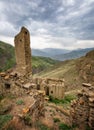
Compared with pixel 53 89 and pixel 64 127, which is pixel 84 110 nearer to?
pixel 64 127

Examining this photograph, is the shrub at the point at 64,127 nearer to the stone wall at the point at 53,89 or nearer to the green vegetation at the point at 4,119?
the green vegetation at the point at 4,119

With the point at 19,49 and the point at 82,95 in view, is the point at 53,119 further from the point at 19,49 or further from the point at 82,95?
the point at 19,49

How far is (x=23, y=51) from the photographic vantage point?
50.9 ft

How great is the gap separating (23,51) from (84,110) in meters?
10.1

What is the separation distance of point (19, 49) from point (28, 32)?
2.23 m

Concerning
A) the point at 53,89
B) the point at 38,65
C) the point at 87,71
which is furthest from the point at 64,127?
the point at 38,65

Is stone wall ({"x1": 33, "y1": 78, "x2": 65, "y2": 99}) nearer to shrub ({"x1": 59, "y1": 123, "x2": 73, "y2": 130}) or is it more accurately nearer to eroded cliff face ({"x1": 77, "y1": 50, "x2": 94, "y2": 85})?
shrub ({"x1": 59, "y1": 123, "x2": 73, "y2": 130})

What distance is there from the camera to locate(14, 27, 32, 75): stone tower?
15348mm

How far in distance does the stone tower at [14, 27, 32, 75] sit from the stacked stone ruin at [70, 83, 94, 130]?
8.66 metres

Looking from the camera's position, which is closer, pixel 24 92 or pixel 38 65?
pixel 24 92

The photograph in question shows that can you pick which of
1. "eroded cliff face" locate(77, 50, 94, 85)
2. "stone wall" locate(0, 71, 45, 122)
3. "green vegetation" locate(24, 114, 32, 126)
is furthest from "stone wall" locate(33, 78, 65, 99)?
"eroded cliff face" locate(77, 50, 94, 85)

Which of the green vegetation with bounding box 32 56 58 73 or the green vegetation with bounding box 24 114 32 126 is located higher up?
the green vegetation with bounding box 24 114 32 126

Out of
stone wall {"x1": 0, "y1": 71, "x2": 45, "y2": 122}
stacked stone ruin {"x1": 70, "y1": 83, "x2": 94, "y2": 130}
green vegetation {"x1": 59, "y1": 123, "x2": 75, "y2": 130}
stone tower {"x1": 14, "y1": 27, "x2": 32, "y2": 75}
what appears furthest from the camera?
stone tower {"x1": 14, "y1": 27, "x2": 32, "y2": 75}

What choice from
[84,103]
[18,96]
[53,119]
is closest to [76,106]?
[84,103]
